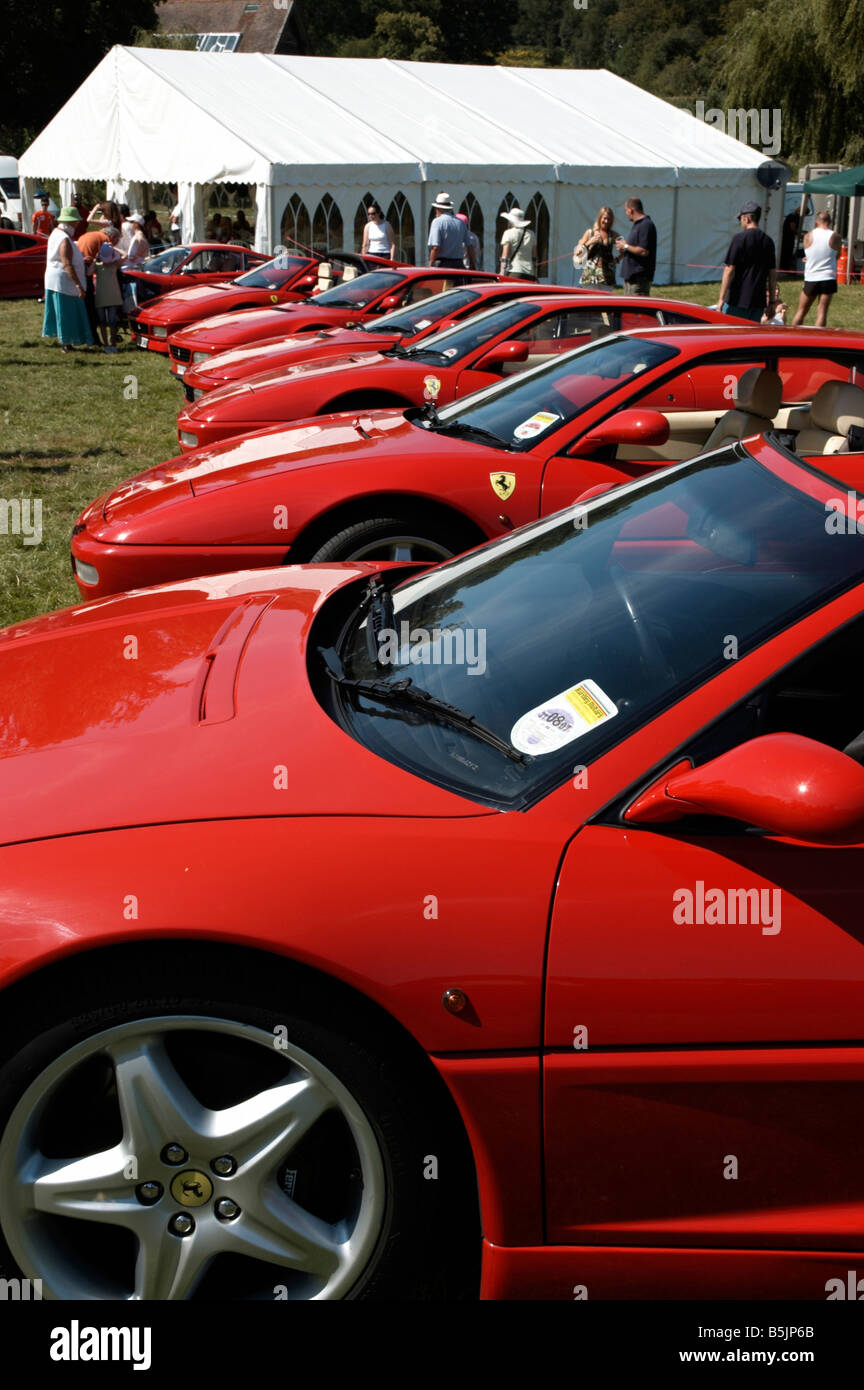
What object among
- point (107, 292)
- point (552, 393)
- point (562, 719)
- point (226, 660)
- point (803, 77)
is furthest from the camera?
point (803, 77)

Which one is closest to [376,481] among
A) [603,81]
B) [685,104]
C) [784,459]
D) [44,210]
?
[784,459]

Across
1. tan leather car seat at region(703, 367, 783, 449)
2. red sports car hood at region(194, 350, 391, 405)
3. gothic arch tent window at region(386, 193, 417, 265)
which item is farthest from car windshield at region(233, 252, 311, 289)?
tan leather car seat at region(703, 367, 783, 449)

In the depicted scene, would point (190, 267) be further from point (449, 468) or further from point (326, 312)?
point (449, 468)

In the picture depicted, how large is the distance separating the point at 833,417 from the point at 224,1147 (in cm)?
373

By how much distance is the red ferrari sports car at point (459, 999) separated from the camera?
179 cm

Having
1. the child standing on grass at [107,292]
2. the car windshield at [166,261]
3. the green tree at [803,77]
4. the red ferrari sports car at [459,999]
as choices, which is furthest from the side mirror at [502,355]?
the green tree at [803,77]

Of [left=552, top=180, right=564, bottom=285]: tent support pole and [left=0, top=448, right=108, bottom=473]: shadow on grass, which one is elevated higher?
[left=552, top=180, right=564, bottom=285]: tent support pole

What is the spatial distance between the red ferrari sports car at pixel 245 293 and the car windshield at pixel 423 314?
14.7 feet

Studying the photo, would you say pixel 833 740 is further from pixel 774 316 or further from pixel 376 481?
pixel 774 316

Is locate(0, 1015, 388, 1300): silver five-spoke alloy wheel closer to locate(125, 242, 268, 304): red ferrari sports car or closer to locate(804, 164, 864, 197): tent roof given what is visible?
locate(125, 242, 268, 304): red ferrari sports car

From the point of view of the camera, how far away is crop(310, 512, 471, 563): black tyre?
4.90 metres

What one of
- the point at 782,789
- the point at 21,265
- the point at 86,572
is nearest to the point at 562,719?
the point at 782,789

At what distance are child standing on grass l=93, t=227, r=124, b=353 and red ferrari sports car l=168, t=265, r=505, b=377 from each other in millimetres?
3597

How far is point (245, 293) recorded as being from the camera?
47.8 feet
